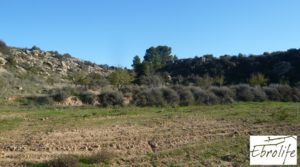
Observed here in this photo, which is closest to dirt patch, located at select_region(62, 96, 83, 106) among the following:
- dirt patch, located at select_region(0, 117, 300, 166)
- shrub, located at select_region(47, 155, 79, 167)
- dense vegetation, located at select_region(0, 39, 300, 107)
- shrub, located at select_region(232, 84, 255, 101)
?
dense vegetation, located at select_region(0, 39, 300, 107)

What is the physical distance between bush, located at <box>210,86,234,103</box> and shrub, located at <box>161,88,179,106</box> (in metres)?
3.51

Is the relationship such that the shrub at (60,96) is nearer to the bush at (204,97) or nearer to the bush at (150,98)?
the bush at (150,98)

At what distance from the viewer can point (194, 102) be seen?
34.5 m

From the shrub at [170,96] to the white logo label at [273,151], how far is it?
18.4 metres

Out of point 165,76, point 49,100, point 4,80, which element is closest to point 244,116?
point 49,100

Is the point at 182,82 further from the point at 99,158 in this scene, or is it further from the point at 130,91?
the point at 99,158

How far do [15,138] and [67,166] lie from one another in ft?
15.6

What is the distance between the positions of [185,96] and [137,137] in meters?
19.4

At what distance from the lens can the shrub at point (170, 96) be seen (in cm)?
3452

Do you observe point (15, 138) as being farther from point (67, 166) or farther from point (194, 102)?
point (194, 102)

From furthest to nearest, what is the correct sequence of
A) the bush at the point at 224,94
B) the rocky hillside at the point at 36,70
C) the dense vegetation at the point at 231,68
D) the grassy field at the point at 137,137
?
the dense vegetation at the point at 231,68, the rocky hillside at the point at 36,70, the bush at the point at 224,94, the grassy field at the point at 137,137

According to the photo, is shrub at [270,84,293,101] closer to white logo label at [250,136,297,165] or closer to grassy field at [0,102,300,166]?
grassy field at [0,102,300,166]

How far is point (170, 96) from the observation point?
35.2 m

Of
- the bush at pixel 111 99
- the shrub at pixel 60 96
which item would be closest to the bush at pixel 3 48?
the shrub at pixel 60 96
